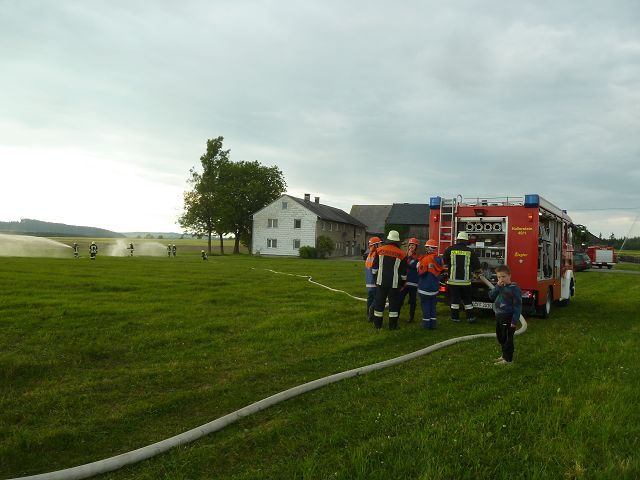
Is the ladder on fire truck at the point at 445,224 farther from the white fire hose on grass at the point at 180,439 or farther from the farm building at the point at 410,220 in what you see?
the farm building at the point at 410,220

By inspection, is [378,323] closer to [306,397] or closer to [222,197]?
[306,397]

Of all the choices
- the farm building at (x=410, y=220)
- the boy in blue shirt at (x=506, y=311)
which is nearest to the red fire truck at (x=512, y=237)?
the boy in blue shirt at (x=506, y=311)

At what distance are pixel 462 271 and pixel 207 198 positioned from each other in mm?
51979

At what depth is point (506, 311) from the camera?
23.2ft

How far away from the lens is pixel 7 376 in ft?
20.1

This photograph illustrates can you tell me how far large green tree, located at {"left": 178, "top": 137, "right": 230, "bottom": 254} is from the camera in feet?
197

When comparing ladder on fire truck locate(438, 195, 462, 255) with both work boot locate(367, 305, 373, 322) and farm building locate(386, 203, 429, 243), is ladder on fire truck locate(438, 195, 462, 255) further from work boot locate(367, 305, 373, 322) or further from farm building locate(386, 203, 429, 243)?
farm building locate(386, 203, 429, 243)

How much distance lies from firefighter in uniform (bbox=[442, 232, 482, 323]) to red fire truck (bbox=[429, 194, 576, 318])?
0.56m

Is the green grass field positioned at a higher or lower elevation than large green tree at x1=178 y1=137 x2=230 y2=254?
lower

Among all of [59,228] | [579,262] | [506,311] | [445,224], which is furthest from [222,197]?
[59,228]

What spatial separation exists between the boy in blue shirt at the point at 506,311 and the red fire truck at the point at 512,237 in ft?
14.9

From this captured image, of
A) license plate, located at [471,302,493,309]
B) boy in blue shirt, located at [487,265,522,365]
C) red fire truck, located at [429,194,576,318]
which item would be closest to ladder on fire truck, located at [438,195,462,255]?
red fire truck, located at [429,194,576,318]

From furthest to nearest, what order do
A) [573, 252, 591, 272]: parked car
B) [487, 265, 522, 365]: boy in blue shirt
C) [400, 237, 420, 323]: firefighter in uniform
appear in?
[573, 252, 591, 272]: parked car, [400, 237, 420, 323]: firefighter in uniform, [487, 265, 522, 365]: boy in blue shirt

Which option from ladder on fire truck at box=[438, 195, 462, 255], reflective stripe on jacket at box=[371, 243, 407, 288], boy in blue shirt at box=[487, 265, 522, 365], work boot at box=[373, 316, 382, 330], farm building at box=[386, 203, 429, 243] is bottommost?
work boot at box=[373, 316, 382, 330]
